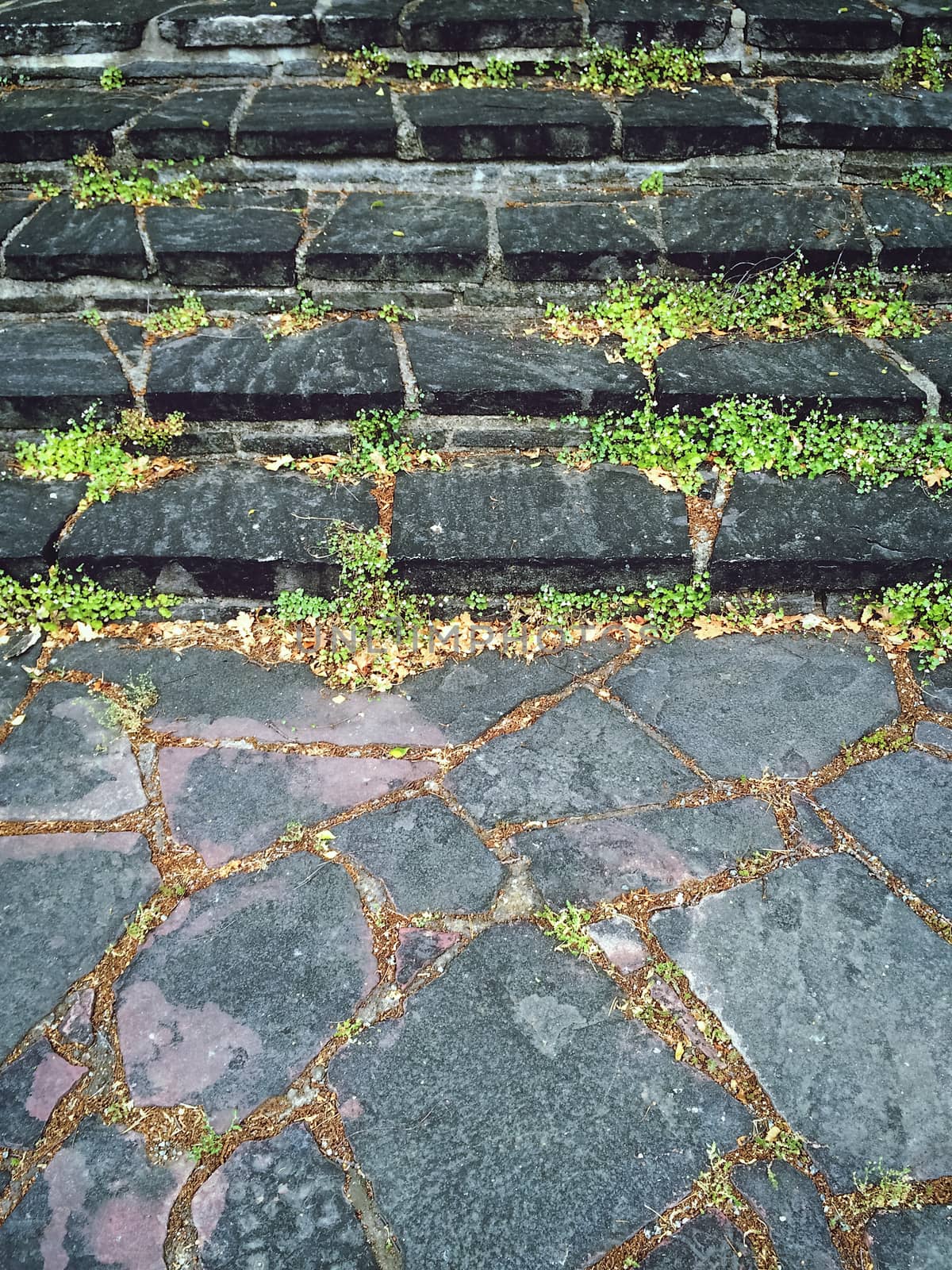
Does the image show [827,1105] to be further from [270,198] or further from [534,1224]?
[270,198]

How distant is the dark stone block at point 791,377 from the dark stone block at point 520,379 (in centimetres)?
14

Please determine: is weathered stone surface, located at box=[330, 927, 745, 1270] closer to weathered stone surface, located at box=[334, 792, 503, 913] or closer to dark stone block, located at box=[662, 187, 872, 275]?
weathered stone surface, located at box=[334, 792, 503, 913]

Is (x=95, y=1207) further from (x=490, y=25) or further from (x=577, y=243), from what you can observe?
(x=490, y=25)

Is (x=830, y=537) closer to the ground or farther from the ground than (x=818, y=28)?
closer to the ground

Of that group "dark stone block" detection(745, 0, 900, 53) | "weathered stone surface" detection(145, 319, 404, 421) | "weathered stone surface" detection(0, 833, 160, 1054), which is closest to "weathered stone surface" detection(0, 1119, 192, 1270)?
"weathered stone surface" detection(0, 833, 160, 1054)

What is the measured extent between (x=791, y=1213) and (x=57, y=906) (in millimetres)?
1655

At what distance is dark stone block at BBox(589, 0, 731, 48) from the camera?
3.34 m

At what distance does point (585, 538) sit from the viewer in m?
2.69

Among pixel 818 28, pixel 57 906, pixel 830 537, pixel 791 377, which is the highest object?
pixel 818 28

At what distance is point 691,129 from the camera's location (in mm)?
3197

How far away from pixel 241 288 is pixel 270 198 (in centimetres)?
43

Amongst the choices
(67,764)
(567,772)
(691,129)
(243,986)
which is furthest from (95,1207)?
(691,129)

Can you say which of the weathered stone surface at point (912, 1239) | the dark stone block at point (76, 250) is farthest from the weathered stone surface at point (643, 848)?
the dark stone block at point (76, 250)

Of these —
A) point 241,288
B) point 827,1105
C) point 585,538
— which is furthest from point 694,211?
→ point 827,1105
